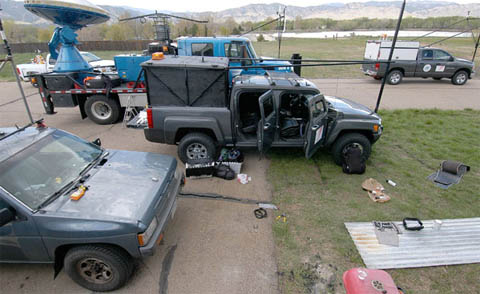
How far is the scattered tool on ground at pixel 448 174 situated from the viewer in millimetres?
4969

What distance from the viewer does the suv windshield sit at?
108 inches

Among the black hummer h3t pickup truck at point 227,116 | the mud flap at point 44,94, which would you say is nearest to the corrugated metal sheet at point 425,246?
the black hummer h3t pickup truck at point 227,116

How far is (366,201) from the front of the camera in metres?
4.46

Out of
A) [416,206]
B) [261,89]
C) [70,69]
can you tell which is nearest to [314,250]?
[416,206]

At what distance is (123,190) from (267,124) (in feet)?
8.71

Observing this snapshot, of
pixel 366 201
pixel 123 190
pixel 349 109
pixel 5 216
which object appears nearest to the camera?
pixel 5 216

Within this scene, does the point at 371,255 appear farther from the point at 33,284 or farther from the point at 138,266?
the point at 33,284

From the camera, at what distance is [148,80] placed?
5.00 metres

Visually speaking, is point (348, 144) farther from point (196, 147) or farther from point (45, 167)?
point (45, 167)

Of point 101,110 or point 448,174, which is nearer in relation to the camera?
point 448,174

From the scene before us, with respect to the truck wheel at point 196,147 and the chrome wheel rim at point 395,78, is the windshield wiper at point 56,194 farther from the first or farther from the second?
the chrome wheel rim at point 395,78

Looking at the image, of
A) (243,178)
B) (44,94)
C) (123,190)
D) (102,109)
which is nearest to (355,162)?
(243,178)

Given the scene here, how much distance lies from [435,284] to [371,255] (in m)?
0.69

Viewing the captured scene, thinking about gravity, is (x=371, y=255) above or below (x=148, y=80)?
below
